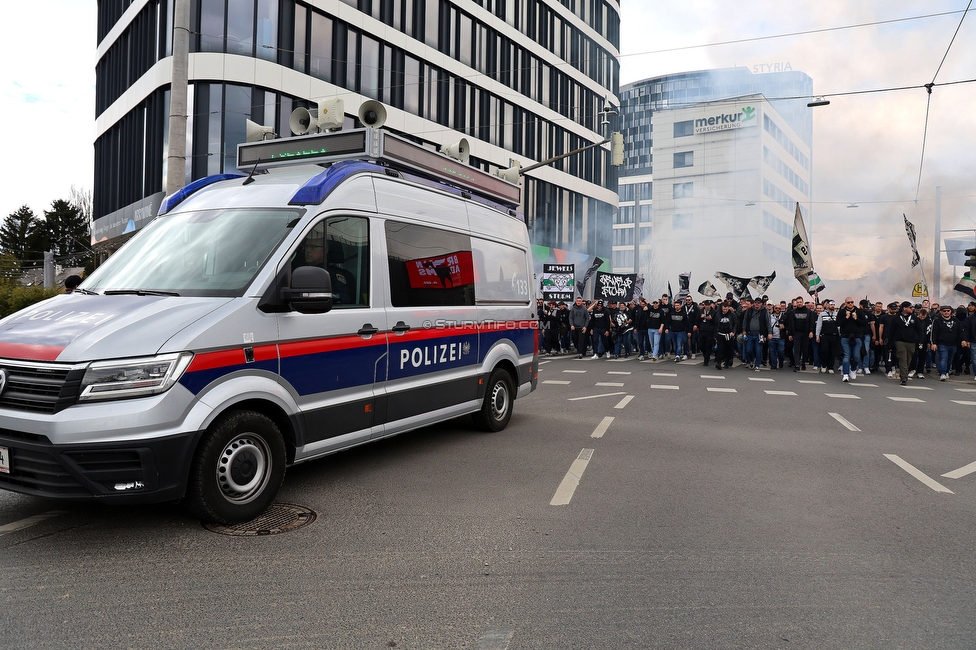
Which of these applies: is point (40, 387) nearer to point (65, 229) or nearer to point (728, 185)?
point (65, 229)

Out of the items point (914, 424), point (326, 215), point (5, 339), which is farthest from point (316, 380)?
point (914, 424)

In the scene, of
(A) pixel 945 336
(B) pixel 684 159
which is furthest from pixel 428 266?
(B) pixel 684 159

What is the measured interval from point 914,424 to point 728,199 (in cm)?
8425

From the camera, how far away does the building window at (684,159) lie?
3711 inches

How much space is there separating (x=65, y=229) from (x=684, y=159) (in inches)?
2825

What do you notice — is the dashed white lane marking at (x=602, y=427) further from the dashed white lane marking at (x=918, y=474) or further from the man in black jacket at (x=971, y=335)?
the man in black jacket at (x=971, y=335)

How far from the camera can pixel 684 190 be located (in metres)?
94.6

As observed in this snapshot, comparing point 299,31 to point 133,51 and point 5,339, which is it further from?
point 5,339

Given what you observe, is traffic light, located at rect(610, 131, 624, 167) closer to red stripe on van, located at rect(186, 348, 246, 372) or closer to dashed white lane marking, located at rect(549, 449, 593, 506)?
dashed white lane marking, located at rect(549, 449, 593, 506)

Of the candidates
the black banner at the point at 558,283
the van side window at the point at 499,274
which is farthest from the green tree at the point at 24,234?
the van side window at the point at 499,274

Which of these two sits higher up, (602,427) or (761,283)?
(761,283)

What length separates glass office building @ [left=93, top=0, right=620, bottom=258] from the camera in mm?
24219

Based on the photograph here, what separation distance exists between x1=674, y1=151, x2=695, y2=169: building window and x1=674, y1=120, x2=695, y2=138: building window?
246 cm

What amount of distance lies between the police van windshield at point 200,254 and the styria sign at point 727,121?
307 ft
